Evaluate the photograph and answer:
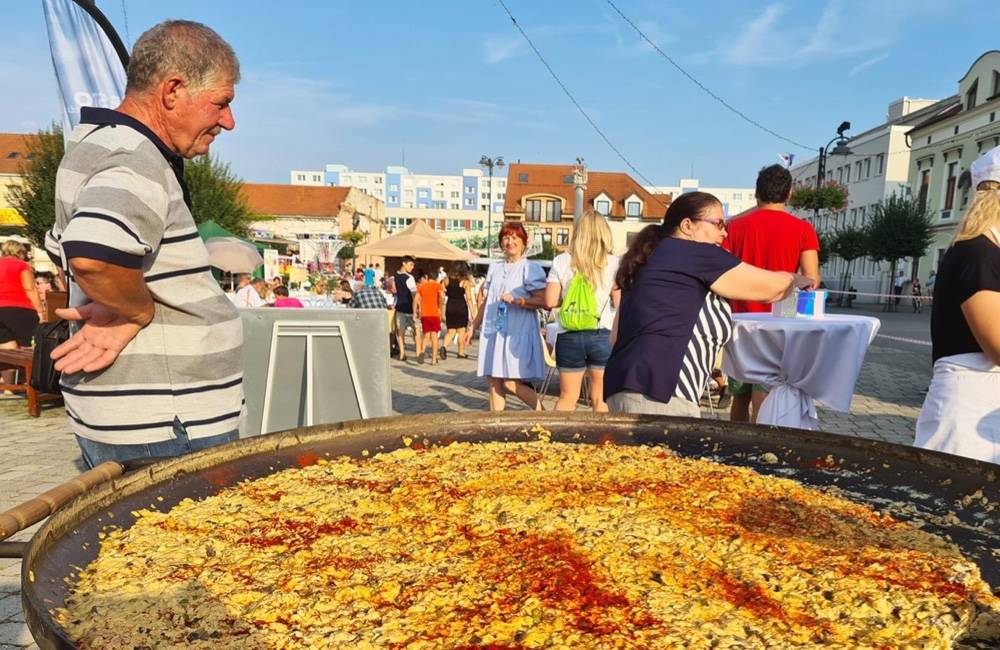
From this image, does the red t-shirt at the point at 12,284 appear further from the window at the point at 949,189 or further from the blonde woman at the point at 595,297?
the window at the point at 949,189

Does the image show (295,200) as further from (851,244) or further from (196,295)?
(196,295)

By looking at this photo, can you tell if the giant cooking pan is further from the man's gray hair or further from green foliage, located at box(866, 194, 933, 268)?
green foliage, located at box(866, 194, 933, 268)

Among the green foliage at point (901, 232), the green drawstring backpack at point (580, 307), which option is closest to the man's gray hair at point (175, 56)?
the green drawstring backpack at point (580, 307)

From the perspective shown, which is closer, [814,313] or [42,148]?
[814,313]

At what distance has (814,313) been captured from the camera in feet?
14.6

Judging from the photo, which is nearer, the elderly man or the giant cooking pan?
the giant cooking pan

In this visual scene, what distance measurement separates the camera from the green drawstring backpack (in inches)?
191

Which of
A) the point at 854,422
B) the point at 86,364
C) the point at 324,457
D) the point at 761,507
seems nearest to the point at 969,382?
the point at 761,507

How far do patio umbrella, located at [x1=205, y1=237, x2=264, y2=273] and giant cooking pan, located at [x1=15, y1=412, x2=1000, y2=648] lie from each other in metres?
8.20

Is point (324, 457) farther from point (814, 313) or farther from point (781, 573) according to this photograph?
point (814, 313)

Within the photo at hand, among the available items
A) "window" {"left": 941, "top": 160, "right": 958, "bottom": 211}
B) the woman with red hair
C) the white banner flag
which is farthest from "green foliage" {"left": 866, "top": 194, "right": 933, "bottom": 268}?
the white banner flag

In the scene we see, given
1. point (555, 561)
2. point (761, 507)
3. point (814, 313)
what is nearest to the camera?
point (555, 561)

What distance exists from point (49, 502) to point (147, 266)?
851 millimetres

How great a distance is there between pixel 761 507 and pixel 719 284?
1.51 metres
